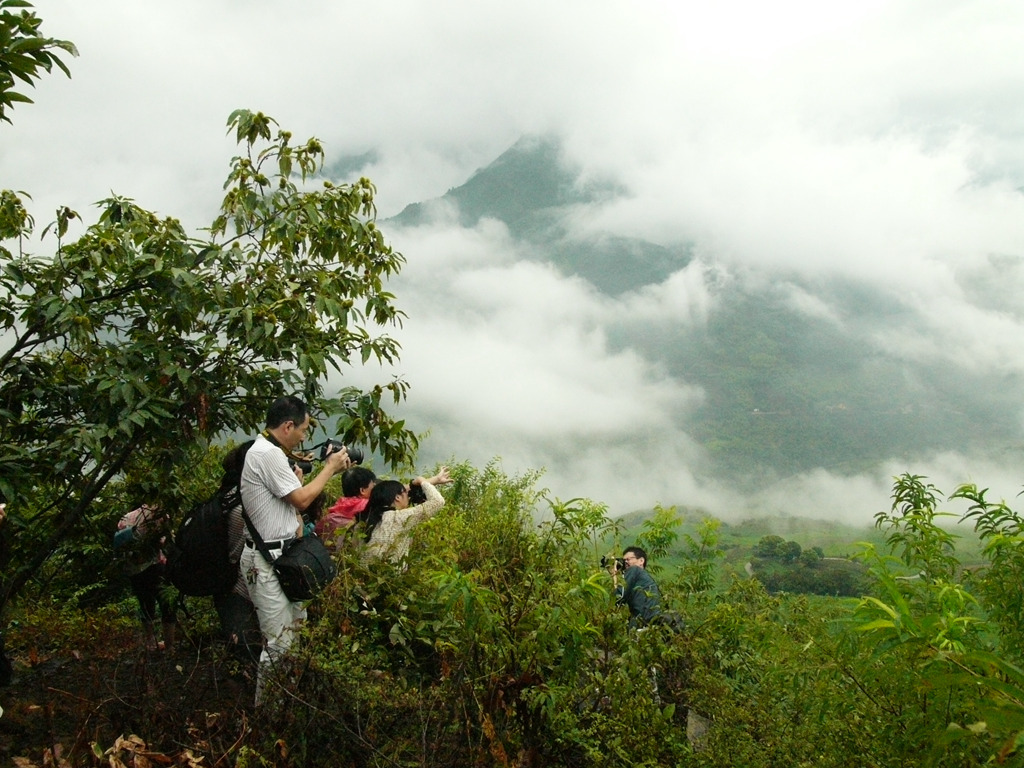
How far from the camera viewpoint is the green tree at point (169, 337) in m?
4.46

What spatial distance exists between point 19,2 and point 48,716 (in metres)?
2.61

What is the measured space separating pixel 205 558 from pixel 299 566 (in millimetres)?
590

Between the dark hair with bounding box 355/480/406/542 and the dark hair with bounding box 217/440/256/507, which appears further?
the dark hair with bounding box 355/480/406/542

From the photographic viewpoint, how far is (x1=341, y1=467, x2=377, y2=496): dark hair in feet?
18.5

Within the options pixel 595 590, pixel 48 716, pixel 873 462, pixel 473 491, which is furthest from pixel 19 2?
pixel 873 462

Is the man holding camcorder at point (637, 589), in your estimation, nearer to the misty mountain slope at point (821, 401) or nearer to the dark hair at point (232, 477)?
the dark hair at point (232, 477)

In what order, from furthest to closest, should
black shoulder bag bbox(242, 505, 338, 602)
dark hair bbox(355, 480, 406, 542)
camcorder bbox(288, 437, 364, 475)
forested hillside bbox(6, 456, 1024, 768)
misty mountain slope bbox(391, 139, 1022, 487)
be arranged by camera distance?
1. misty mountain slope bbox(391, 139, 1022, 487)
2. dark hair bbox(355, 480, 406, 542)
3. camcorder bbox(288, 437, 364, 475)
4. black shoulder bag bbox(242, 505, 338, 602)
5. forested hillside bbox(6, 456, 1024, 768)

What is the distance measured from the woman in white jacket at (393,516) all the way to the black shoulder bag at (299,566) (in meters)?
0.52

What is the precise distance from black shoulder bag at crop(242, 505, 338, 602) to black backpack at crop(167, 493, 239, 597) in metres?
0.26

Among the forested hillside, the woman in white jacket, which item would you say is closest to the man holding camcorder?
the forested hillside

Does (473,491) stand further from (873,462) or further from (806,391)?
(806,391)

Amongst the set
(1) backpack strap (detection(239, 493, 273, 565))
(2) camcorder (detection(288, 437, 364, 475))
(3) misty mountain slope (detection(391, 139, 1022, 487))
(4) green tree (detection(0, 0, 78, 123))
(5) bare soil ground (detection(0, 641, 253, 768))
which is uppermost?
(3) misty mountain slope (detection(391, 139, 1022, 487))

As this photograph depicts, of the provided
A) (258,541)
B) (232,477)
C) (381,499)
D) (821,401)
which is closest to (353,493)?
(381,499)

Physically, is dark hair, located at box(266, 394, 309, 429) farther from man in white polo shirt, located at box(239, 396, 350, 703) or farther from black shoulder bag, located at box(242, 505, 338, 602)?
black shoulder bag, located at box(242, 505, 338, 602)
